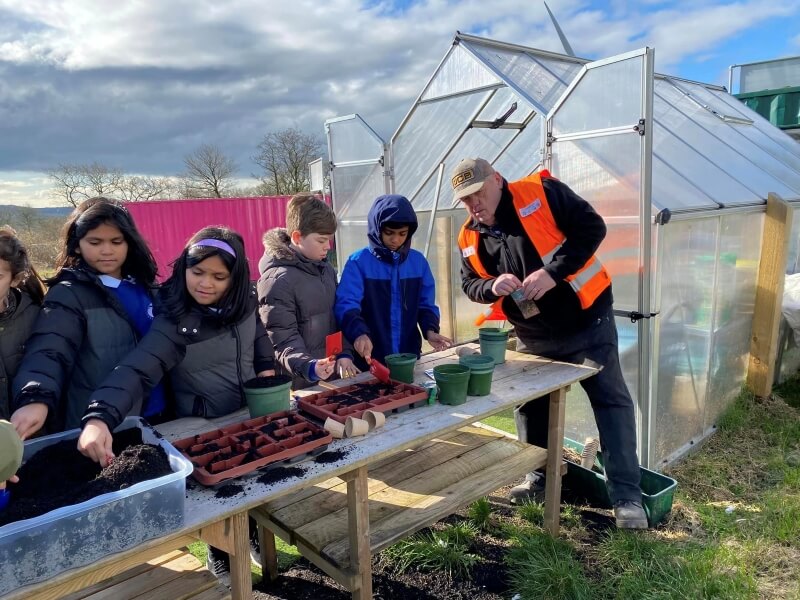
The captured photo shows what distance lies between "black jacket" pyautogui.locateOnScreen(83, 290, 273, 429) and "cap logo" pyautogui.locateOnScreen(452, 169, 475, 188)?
47.8 inches

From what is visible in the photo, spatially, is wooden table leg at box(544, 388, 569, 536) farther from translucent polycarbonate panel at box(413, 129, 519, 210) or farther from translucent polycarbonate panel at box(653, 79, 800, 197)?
translucent polycarbonate panel at box(413, 129, 519, 210)

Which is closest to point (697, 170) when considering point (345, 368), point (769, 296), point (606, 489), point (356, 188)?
point (769, 296)

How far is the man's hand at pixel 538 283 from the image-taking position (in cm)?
264

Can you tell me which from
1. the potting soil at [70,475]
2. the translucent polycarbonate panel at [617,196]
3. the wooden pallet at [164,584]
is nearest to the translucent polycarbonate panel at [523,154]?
the translucent polycarbonate panel at [617,196]

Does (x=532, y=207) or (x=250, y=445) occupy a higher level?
(x=532, y=207)

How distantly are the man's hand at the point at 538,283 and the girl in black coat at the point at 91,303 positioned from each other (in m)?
1.71

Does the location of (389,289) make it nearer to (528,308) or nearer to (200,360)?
(528,308)

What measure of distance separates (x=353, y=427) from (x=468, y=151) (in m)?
4.25

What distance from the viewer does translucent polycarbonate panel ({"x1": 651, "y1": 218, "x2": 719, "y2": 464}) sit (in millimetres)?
3412

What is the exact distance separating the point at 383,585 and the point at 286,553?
2.06 feet

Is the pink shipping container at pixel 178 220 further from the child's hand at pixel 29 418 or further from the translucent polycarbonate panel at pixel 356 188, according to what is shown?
the child's hand at pixel 29 418

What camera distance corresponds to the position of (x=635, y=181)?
10.8 feet

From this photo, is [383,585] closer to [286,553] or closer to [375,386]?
[286,553]

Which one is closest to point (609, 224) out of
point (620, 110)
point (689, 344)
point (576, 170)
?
point (576, 170)
